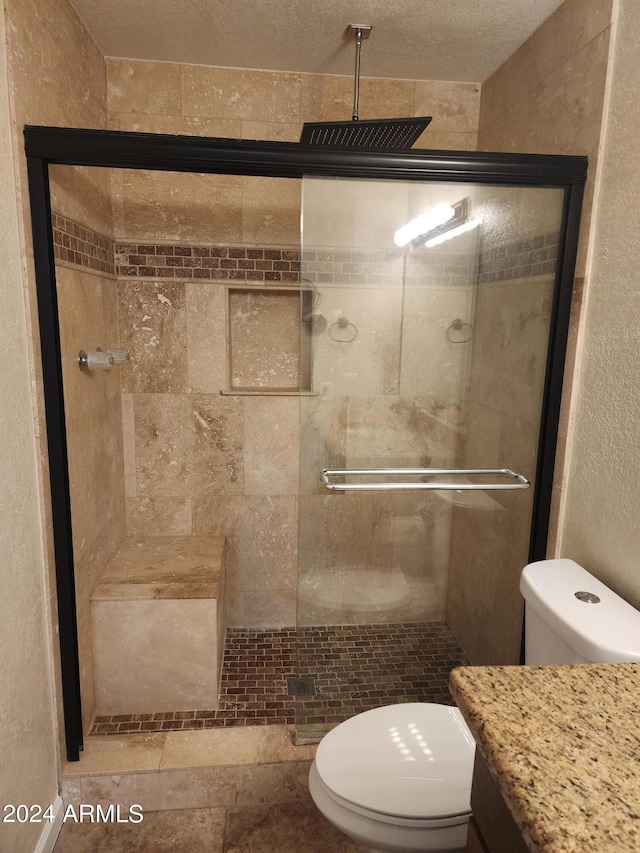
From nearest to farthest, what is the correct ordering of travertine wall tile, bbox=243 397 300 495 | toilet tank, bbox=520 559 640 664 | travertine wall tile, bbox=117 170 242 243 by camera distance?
toilet tank, bbox=520 559 640 664
travertine wall tile, bbox=117 170 242 243
travertine wall tile, bbox=243 397 300 495

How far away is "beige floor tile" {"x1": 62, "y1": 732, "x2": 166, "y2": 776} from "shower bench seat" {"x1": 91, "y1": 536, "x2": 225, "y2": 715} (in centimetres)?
16

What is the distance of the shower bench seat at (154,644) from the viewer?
201cm

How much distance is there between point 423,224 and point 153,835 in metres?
2.12

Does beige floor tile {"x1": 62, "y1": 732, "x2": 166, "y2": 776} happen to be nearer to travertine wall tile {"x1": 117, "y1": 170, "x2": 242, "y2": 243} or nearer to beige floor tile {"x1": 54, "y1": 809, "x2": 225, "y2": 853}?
beige floor tile {"x1": 54, "y1": 809, "x2": 225, "y2": 853}

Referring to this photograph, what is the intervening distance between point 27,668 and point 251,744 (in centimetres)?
82

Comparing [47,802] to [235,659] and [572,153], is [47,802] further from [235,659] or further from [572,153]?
[572,153]

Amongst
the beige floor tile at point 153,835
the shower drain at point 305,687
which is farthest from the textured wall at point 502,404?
the beige floor tile at point 153,835

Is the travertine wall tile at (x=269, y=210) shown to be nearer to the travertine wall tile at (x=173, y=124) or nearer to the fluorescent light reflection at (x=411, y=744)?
the travertine wall tile at (x=173, y=124)

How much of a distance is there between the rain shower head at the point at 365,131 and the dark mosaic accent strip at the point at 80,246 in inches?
31.7

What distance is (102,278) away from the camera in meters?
2.16

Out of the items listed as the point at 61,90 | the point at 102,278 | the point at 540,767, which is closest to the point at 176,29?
the point at 61,90

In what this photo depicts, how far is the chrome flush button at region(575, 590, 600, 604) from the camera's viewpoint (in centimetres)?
133

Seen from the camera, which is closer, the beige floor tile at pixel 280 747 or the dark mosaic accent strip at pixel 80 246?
the dark mosaic accent strip at pixel 80 246

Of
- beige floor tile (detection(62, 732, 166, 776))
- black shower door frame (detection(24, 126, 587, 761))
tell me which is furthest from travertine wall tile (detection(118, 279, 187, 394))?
beige floor tile (detection(62, 732, 166, 776))
